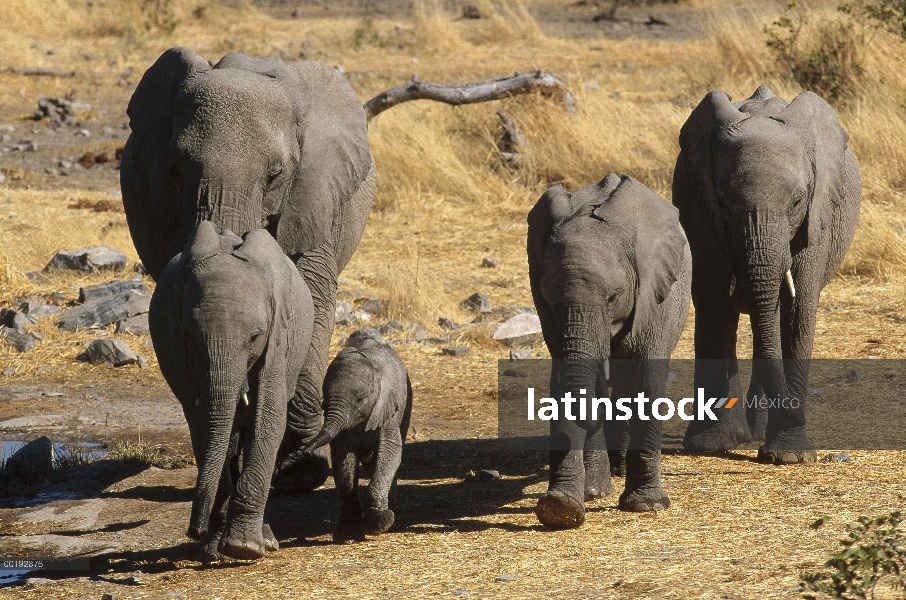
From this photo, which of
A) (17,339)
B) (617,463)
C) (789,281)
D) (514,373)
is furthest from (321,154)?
(17,339)

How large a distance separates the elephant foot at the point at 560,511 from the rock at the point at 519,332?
4.23 m

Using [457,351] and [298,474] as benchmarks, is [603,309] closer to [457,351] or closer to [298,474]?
[298,474]

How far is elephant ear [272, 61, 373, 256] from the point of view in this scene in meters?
6.86

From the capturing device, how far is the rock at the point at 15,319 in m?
10.3

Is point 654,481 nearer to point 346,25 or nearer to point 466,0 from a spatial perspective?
point 346,25

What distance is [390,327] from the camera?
34.7ft

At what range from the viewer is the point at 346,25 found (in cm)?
2878

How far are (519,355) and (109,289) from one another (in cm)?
367

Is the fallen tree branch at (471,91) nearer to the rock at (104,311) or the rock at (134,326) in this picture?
the rock at (104,311)

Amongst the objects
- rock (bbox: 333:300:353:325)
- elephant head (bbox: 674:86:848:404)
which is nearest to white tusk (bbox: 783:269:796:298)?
elephant head (bbox: 674:86:848:404)

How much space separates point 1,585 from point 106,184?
11.3m

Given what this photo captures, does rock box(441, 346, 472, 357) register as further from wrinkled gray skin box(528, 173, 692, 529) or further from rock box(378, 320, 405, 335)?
wrinkled gray skin box(528, 173, 692, 529)

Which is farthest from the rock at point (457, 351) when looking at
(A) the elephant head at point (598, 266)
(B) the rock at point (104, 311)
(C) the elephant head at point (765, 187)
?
(A) the elephant head at point (598, 266)

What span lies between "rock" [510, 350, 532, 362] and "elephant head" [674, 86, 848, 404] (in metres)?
2.61
